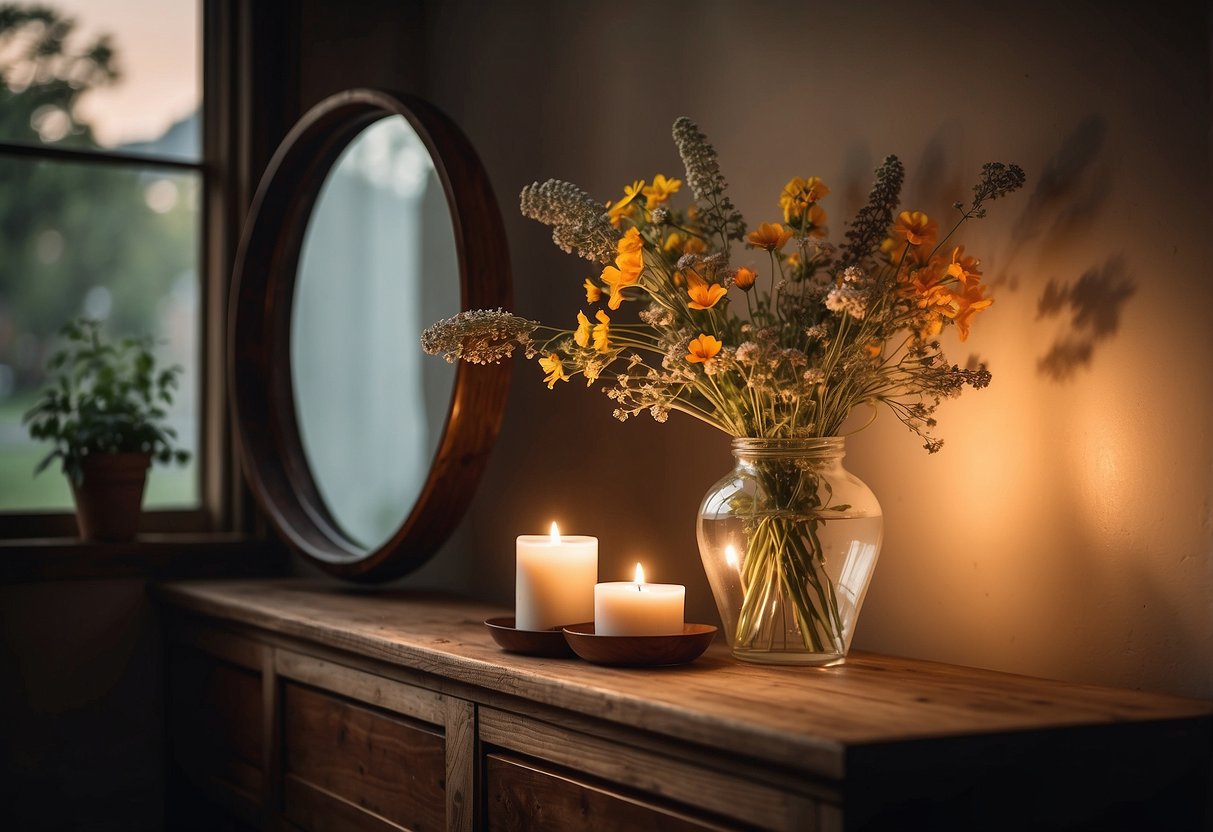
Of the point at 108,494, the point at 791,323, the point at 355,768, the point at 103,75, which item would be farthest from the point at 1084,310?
the point at 103,75

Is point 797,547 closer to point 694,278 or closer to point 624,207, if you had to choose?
point 694,278

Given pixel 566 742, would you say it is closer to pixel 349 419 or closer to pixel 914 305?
pixel 914 305

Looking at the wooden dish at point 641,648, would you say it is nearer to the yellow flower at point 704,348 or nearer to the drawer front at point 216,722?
the yellow flower at point 704,348

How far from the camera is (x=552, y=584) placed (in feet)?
4.28

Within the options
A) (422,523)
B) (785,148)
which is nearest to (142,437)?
(422,523)

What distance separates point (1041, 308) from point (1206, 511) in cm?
24

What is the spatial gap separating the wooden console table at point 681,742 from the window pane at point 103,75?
1.16 metres

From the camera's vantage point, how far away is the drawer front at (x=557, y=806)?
1.04 metres

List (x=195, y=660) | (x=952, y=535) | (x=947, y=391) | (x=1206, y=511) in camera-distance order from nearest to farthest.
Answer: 1. (x=1206, y=511)
2. (x=947, y=391)
3. (x=952, y=535)
4. (x=195, y=660)

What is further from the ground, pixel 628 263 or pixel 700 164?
pixel 700 164

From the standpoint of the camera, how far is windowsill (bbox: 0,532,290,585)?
7.18 ft

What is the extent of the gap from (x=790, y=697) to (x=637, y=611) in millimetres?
224

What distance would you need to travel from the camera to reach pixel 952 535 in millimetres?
1239

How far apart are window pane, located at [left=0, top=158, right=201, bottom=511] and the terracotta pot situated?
0.44 feet
